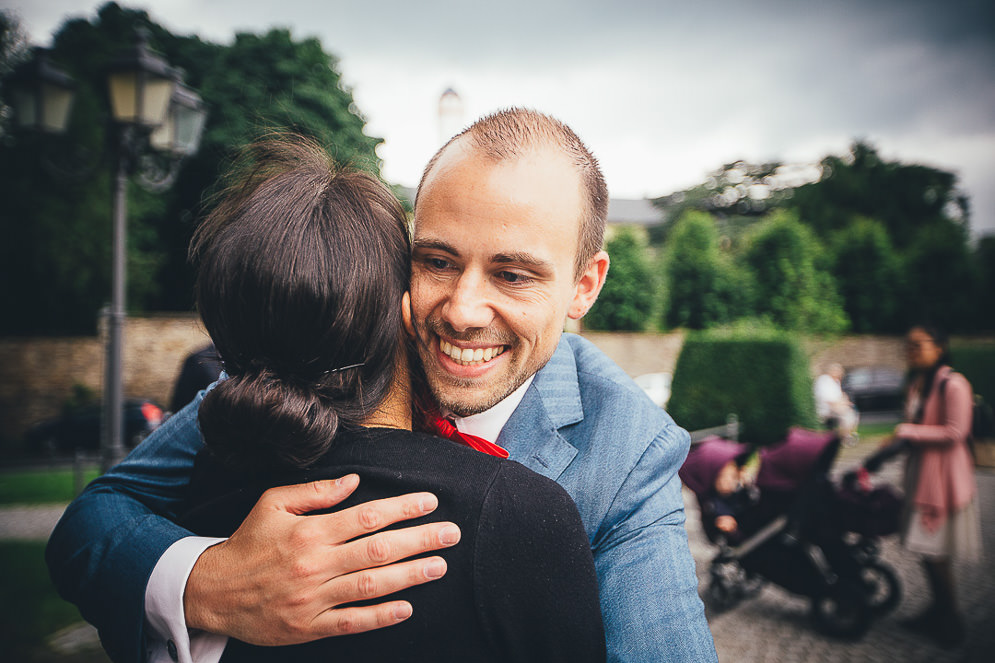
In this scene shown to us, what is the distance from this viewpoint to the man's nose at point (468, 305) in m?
1.57

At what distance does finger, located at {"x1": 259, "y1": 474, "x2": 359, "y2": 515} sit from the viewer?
3.98ft

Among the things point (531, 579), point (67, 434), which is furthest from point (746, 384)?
point (67, 434)

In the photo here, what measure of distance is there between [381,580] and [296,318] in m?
0.52

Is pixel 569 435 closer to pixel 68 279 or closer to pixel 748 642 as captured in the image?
pixel 748 642

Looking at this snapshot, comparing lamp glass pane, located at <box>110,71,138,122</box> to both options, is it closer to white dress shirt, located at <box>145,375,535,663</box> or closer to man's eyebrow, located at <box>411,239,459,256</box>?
man's eyebrow, located at <box>411,239,459,256</box>

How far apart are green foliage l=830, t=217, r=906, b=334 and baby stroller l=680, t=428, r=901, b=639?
91.4 ft

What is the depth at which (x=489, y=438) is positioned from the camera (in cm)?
187

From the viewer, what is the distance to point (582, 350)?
7.02ft

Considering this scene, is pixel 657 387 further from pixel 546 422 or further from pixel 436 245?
pixel 436 245

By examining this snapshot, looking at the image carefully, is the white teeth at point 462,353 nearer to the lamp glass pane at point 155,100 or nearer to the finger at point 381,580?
the finger at point 381,580

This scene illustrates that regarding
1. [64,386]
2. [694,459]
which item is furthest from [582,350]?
[64,386]

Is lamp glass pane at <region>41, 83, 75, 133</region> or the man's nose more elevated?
lamp glass pane at <region>41, 83, 75, 133</region>

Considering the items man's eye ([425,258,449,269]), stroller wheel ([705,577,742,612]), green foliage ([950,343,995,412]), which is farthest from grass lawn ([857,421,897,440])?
man's eye ([425,258,449,269])

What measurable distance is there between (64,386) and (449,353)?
82.9 feet
